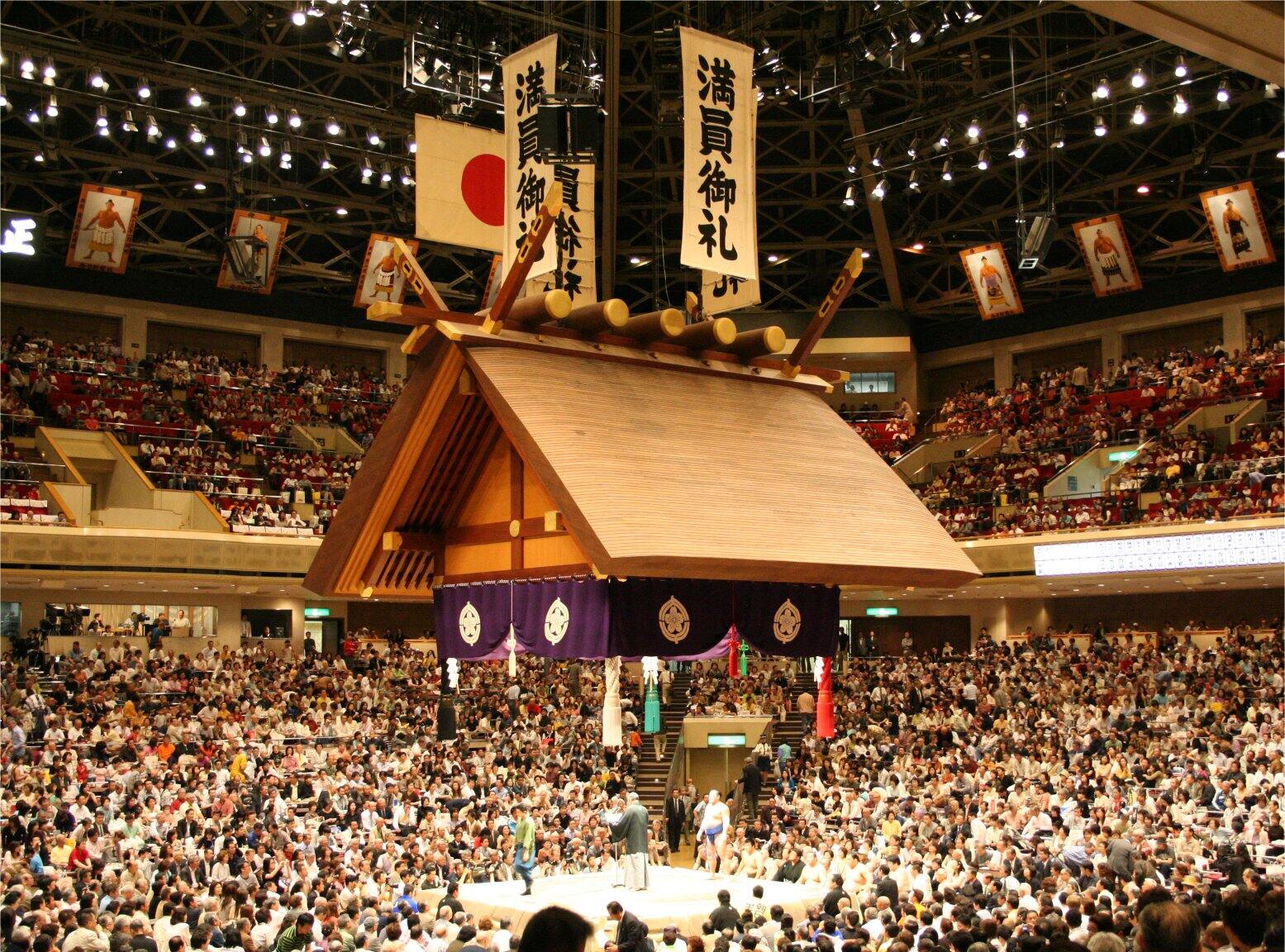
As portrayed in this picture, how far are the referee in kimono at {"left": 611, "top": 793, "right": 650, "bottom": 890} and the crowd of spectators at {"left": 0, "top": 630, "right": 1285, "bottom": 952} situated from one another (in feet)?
2.39

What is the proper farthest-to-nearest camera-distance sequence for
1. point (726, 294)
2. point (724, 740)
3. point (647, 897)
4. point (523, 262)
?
point (724, 740) → point (647, 897) → point (726, 294) → point (523, 262)

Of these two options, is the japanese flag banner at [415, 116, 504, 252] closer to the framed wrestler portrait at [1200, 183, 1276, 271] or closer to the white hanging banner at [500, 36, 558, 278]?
the white hanging banner at [500, 36, 558, 278]

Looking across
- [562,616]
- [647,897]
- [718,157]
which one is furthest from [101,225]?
[562,616]

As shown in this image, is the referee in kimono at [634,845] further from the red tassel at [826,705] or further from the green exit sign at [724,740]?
the green exit sign at [724,740]

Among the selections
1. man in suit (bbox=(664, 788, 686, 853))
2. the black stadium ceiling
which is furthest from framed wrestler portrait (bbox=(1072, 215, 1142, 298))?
man in suit (bbox=(664, 788, 686, 853))

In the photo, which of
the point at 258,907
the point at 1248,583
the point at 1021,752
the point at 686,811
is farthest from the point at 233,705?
the point at 1248,583

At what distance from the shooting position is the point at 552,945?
242 centimetres

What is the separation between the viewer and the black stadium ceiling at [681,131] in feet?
53.2

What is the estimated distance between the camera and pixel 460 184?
23.4 feet

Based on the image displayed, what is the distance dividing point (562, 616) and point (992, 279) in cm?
1759

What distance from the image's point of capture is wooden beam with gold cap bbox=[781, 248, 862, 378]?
6.42 metres

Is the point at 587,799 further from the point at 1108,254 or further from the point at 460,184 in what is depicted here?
the point at 1108,254

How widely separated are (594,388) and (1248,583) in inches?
608

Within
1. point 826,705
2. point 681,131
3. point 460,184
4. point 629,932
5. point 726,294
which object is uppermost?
point 681,131
